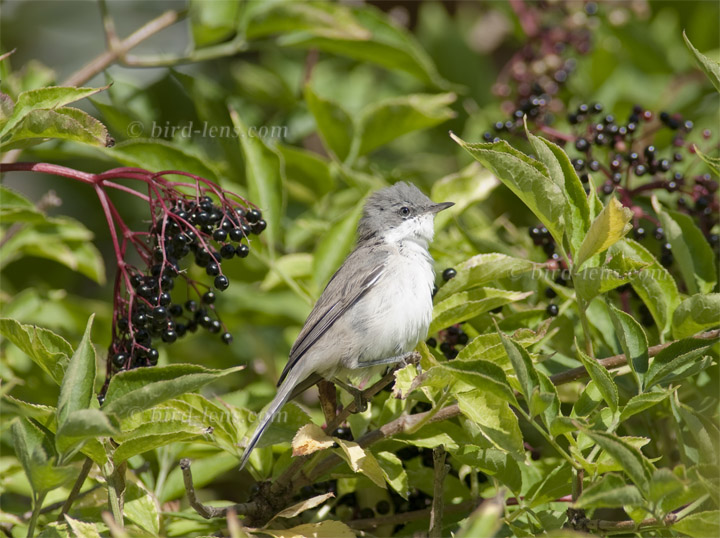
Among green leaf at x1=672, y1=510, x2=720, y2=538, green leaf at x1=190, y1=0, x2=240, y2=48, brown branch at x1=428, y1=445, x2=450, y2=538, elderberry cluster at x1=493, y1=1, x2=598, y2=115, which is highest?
green leaf at x1=190, y1=0, x2=240, y2=48

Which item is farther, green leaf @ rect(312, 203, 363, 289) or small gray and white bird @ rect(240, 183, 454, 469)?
green leaf @ rect(312, 203, 363, 289)

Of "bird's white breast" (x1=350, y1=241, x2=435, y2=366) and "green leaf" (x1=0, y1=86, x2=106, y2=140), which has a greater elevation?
"green leaf" (x1=0, y1=86, x2=106, y2=140)

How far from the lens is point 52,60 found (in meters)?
7.20

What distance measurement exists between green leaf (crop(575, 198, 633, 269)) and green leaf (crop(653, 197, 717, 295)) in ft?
2.14

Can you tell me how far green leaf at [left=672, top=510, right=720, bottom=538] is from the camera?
2.11m

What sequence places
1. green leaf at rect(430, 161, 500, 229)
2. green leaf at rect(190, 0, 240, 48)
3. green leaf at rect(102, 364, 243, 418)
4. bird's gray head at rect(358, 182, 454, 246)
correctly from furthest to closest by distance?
green leaf at rect(190, 0, 240, 48), bird's gray head at rect(358, 182, 454, 246), green leaf at rect(430, 161, 500, 229), green leaf at rect(102, 364, 243, 418)

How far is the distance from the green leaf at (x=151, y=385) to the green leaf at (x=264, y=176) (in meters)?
A: 1.62

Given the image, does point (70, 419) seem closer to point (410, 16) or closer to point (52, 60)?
point (52, 60)

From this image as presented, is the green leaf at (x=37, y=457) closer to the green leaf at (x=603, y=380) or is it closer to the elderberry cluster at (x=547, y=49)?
the green leaf at (x=603, y=380)

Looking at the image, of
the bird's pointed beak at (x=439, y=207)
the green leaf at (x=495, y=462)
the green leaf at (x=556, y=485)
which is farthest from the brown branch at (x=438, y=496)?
the bird's pointed beak at (x=439, y=207)

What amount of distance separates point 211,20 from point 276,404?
2.34m

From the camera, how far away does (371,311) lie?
379 cm

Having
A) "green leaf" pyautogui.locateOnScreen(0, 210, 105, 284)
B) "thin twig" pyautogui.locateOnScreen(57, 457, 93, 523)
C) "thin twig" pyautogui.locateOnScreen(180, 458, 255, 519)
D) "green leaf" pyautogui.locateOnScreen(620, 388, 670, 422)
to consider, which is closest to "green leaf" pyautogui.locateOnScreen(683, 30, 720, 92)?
"green leaf" pyautogui.locateOnScreen(620, 388, 670, 422)

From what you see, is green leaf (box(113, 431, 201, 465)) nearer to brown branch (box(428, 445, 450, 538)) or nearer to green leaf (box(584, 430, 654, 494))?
brown branch (box(428, 445, 450, 538))
